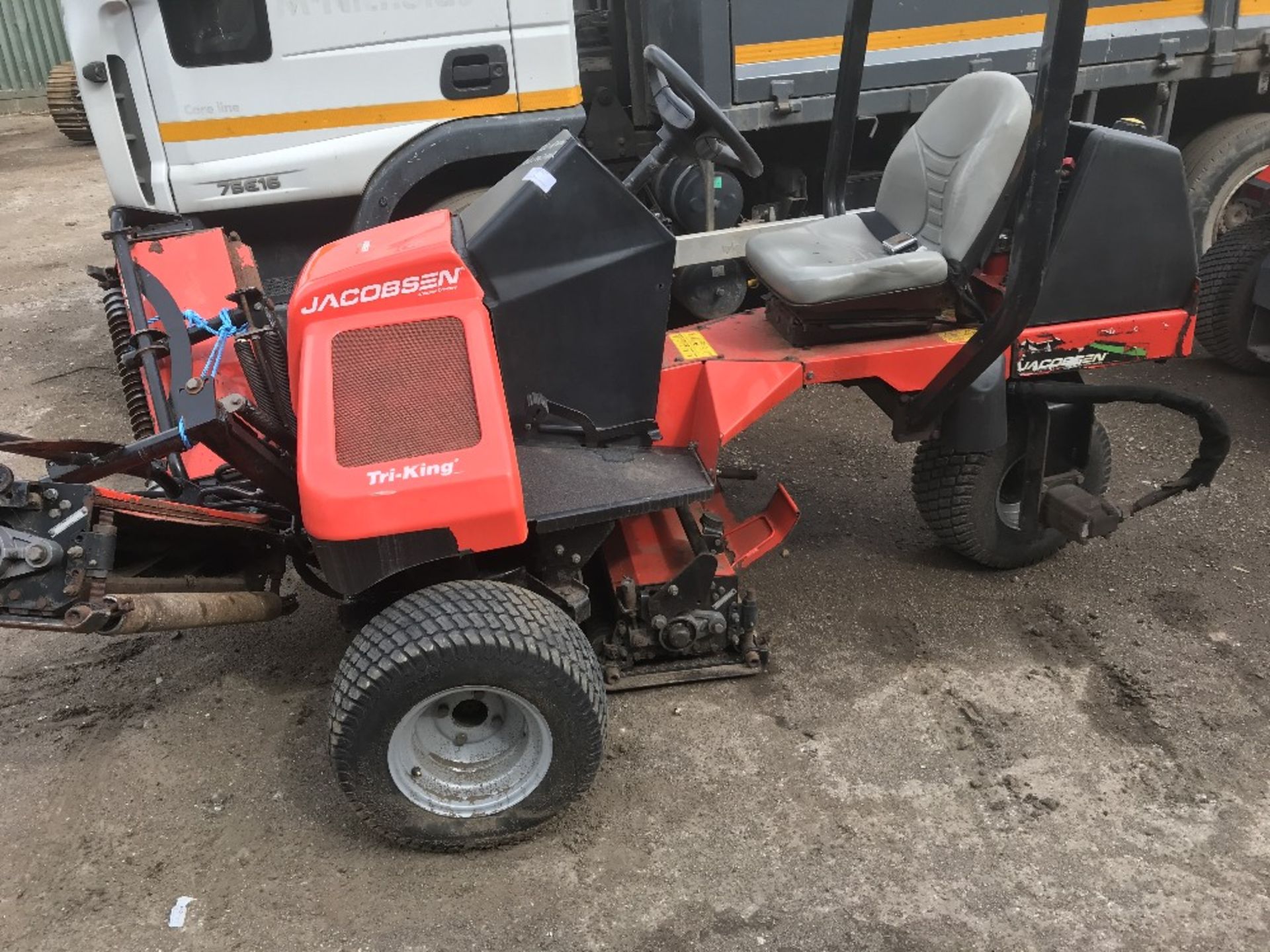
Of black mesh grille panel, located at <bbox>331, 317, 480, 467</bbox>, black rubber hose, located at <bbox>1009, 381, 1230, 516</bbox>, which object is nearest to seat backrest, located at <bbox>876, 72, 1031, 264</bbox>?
black rubber hose, located at <bbox>1009, 381, 1230, 516</bbox>

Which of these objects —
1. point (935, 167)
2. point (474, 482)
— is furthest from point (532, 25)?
point (474, 482)

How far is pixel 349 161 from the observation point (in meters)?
4.19

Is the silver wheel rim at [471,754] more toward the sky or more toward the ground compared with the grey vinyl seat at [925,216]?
more toward the ground

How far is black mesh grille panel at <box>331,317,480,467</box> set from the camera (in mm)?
2227

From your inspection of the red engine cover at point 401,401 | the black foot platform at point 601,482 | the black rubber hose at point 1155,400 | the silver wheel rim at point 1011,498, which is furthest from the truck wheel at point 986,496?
the red engine cover at point 401,401

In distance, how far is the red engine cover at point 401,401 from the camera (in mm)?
2154

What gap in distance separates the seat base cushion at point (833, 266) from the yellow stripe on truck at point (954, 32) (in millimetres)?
1482

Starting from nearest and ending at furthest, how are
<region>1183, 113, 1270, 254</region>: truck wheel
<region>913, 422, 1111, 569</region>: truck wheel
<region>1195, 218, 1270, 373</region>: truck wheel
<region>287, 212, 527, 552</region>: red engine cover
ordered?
1. <region>287, 212, 527, 552</region>: red engine cover
2. <region>913, 422, 1111, 569</region>: truck wheel
3. <region>1195, 218, 1270, 373</region>: truck wheel
4. <region>1183, 113, 1270, 254</region>: truck wheel

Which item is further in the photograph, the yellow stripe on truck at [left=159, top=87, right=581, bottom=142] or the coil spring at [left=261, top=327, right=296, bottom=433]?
the yellow stripe on truck at [left=159, top=87, right=581, bottom=142]

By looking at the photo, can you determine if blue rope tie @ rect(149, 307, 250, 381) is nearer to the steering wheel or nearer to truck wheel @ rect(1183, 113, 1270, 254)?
the steering wheel

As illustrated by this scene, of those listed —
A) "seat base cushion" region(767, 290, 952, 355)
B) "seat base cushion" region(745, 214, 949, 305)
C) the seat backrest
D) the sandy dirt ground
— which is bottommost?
the sandy dirt ground

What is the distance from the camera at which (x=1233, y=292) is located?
14.5 feet

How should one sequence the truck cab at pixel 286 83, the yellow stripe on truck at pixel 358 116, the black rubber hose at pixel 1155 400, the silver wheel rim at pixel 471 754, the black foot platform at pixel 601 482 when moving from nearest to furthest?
1. the silver wheel rim at pixel 471 754
2. the black foot platform at pixel 601 482
3. the black rubber hose at pixel 1155 400
4. the truck cab at pixel 286 83
5. the yellow stripe on truck at pixel 358 116

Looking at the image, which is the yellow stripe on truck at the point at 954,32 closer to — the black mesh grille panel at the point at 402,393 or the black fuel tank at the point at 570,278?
the black fuel tank at the point at 570,278
